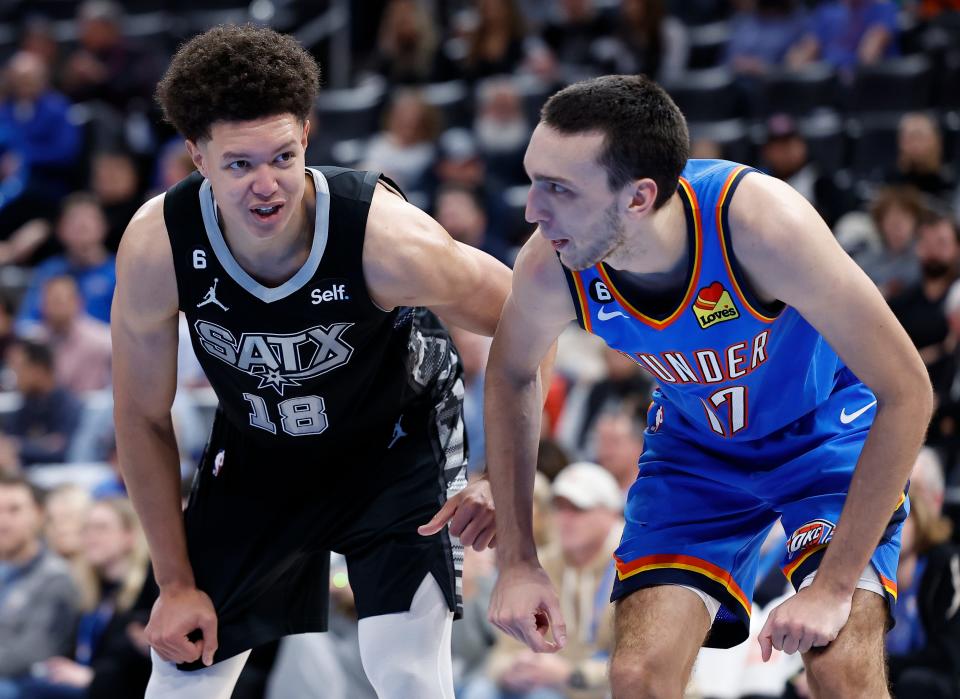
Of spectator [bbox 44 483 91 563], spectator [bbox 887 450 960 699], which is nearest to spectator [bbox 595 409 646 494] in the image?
spectator [bbox 887 450 960 699]

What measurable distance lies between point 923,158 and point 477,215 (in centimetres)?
288

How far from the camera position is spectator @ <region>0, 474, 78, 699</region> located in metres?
6.65

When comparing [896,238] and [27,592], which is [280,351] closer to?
[27,592]

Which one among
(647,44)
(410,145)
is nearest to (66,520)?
(410,145)

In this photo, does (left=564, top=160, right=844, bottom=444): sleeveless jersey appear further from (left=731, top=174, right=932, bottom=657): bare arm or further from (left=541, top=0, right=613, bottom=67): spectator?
(left=541, top=0, right=613, bottom=67): spectator

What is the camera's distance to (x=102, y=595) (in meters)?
6.73

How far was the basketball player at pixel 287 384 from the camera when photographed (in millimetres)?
3471

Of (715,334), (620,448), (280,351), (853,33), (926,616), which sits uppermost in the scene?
(853,33)

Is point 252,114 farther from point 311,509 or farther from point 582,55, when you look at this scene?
point 582,55

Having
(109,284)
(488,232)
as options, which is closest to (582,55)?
(488,232)

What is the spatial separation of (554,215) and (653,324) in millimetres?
403

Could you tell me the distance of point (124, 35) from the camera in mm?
12641

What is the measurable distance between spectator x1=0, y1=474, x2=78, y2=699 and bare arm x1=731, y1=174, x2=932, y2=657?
448 centimetres

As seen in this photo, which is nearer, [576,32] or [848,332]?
[848,332]
